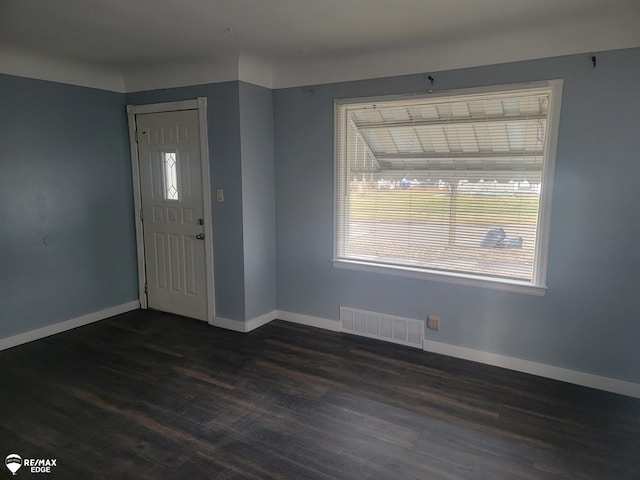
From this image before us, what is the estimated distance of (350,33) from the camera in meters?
2.98

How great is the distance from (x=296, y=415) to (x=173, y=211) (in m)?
2.56

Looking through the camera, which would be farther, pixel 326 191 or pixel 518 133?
pixel 326 191

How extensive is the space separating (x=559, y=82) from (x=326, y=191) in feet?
6.55

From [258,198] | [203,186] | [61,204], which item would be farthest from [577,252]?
[61,204]

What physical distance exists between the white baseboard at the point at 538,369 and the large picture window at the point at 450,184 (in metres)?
0.57

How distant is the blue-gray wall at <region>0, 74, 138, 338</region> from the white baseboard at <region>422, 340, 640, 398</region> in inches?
131

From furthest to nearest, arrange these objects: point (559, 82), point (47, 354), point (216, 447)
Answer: point (47, 354)
point (559, 82)
point (216, 447)

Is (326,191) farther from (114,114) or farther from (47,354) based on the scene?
(47,354)

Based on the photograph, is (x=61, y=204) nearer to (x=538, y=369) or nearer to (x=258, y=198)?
(x=258, y=198)

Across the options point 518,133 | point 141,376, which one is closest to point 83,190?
point 141,376

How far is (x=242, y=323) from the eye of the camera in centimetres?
402

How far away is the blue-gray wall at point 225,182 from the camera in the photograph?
378cm

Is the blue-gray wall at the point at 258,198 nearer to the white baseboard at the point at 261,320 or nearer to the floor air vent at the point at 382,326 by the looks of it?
the white baseboard at the point at 261,320

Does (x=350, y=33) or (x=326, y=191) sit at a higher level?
(x=350, y=33)
